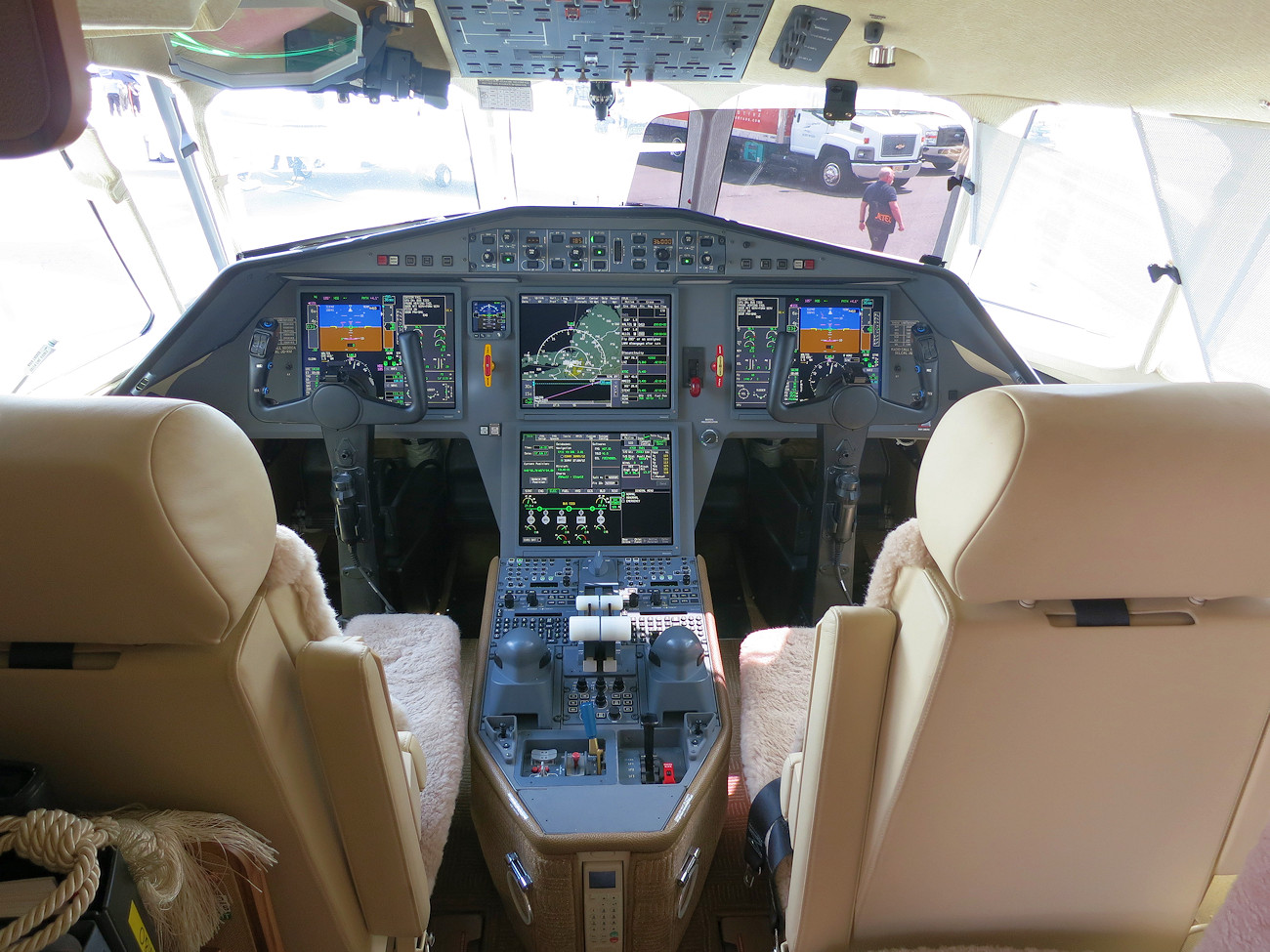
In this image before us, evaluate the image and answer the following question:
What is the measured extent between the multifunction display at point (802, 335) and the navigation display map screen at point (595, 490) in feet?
1.29

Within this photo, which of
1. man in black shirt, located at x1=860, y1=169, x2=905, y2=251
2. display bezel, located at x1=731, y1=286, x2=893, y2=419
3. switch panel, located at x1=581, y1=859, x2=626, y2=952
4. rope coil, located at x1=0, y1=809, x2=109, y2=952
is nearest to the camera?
rope coil, located at x1=0, y1=809, x2=109, y2=952

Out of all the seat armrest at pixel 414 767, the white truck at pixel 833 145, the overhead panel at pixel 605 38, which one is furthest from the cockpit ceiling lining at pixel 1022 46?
the white truck at pixel 833 145

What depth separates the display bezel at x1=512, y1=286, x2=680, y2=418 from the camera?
246 cm

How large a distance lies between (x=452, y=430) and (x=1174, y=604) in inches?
80.0

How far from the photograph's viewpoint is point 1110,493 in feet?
2.52

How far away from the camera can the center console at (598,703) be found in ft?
4.58

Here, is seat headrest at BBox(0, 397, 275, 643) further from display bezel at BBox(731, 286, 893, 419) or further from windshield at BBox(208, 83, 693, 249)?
windshield at BBox(208, 83, 693, 249)

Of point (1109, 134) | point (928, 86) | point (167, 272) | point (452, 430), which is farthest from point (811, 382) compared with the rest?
point (167, 272)

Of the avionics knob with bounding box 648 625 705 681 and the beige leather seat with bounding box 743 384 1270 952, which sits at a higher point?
the beige leather seat with bounding box 743 384 1270 952

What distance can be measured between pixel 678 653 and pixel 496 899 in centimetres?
69

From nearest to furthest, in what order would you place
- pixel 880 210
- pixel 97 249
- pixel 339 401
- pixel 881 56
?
pixel 881 56 → pixel 339 401 → pixel 97 249 → pixel 880 210

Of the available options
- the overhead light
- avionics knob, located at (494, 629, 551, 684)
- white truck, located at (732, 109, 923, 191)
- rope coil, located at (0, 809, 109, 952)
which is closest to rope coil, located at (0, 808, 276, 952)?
rope coil, located at (0, 809, 109, 952)

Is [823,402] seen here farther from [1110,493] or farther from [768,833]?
[1110,493]

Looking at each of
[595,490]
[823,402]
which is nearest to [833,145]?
[823,402]
